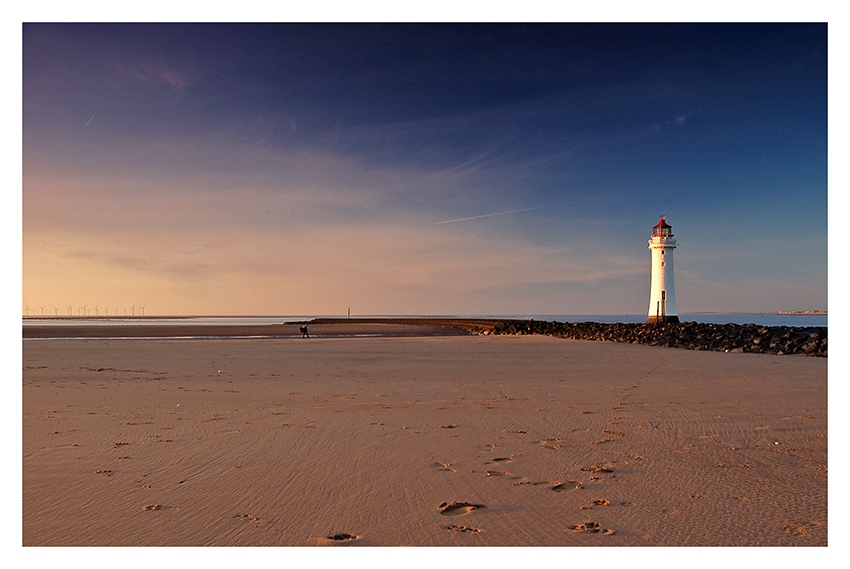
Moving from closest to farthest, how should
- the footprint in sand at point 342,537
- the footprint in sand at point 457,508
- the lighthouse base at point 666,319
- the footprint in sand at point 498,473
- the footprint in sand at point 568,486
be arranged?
1. the footprint in sand at point 342,537
2. the footprint in sand at point 457,508
3. the footprint in sand at point 568,486
4. the footprint in sand at point 498,473
5. the lighthouse base at point 666,319

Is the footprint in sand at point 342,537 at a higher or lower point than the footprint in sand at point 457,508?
lower

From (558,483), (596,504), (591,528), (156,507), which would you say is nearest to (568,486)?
(558,483)

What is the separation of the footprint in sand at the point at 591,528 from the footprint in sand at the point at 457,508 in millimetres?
750

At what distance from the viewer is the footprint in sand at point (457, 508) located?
418 centimetres

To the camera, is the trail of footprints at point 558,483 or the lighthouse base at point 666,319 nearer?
the trail of footprints at point 558,483

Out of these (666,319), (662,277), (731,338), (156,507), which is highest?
(662,277)

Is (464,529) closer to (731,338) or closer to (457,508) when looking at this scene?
(457,508)

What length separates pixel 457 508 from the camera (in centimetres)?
428

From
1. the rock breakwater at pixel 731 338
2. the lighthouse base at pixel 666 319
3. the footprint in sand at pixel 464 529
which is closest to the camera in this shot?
the footprint in sand at pixel 464 529

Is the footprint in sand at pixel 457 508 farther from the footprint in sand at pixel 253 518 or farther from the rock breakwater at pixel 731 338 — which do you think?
the rock breakwater at pixel 731 338

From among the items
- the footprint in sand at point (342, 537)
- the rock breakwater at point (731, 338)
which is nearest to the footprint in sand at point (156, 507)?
the footprint in sand at point (342, 537)

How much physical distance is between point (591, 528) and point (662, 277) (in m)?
42.6
